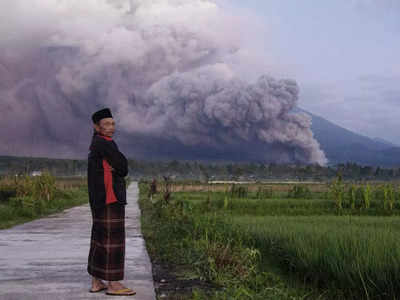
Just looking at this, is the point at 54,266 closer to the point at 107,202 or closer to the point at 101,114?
the point at 107,202

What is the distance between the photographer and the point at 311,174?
115 metres

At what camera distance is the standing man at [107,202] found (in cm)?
501

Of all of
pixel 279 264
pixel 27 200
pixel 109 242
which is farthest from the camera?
pixel 27 200

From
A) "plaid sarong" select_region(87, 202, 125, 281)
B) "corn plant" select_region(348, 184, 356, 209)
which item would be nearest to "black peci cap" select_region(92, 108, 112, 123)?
"plaid sarong" select_region(87, 202, 125, 281)

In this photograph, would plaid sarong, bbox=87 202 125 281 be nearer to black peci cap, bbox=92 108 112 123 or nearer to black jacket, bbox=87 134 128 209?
black jacket, bbox=87 134 128 209

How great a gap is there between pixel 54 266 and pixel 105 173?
2.02 meters

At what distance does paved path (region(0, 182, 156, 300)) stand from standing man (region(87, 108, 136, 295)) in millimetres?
205

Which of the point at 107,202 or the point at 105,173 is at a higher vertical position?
the point at 105,173

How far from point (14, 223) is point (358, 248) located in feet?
31.2

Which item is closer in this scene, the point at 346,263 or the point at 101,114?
the point at 101,114

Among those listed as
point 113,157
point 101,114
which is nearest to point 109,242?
point 113,157

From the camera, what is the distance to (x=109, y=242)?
5.11 meters

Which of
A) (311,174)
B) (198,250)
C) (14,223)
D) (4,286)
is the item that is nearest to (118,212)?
(4,286)

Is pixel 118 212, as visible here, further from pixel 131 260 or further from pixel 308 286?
pixel 308 286
